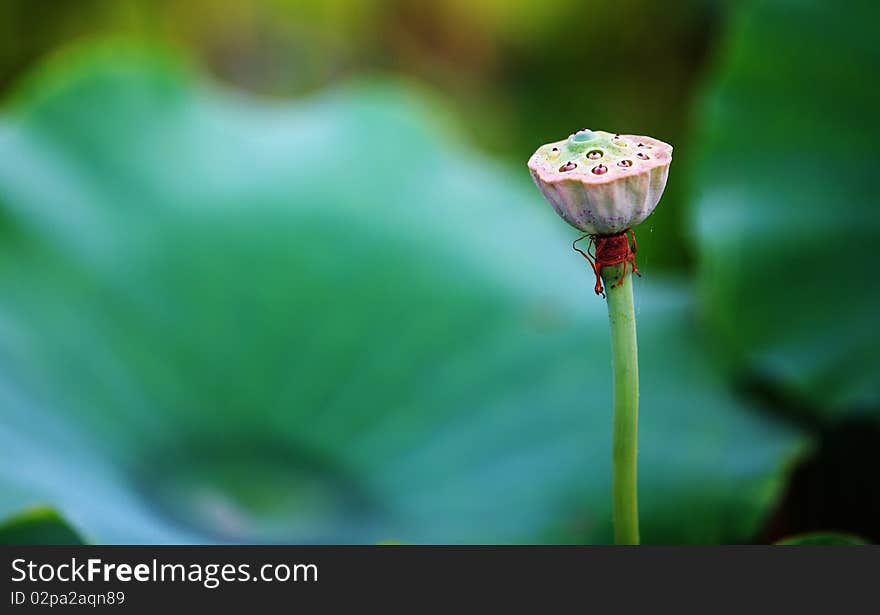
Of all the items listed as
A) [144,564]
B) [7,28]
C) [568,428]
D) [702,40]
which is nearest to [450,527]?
[568,428]

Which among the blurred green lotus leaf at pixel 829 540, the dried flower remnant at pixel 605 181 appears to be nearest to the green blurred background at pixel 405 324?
the blurred green lotus leaf at pixel 829 540

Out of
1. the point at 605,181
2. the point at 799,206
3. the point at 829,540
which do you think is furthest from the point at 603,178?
the point at 799,206

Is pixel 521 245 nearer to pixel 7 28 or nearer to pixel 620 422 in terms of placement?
pixel 620 422

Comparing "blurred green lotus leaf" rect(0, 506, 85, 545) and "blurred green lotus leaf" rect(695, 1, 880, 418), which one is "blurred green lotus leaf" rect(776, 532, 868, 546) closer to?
"blurred green lotus leaf" rect(695, 1, 880, 418)

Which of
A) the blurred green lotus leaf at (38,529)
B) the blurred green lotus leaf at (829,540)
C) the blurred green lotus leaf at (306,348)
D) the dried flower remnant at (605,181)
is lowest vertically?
the blurred green lotus leaf at (829,540)

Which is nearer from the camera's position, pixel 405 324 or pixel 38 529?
pixel 38 529

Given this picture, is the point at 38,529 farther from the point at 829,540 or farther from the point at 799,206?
the point at 799,206

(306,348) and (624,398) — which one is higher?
(306,348)

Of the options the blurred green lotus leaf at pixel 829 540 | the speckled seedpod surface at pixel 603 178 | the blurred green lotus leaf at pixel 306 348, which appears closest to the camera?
the speckled seedpod surface at pixel 603 178

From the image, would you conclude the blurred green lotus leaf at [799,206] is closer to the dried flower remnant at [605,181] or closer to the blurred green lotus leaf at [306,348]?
the blurred green lotus leaf at [306,348]
